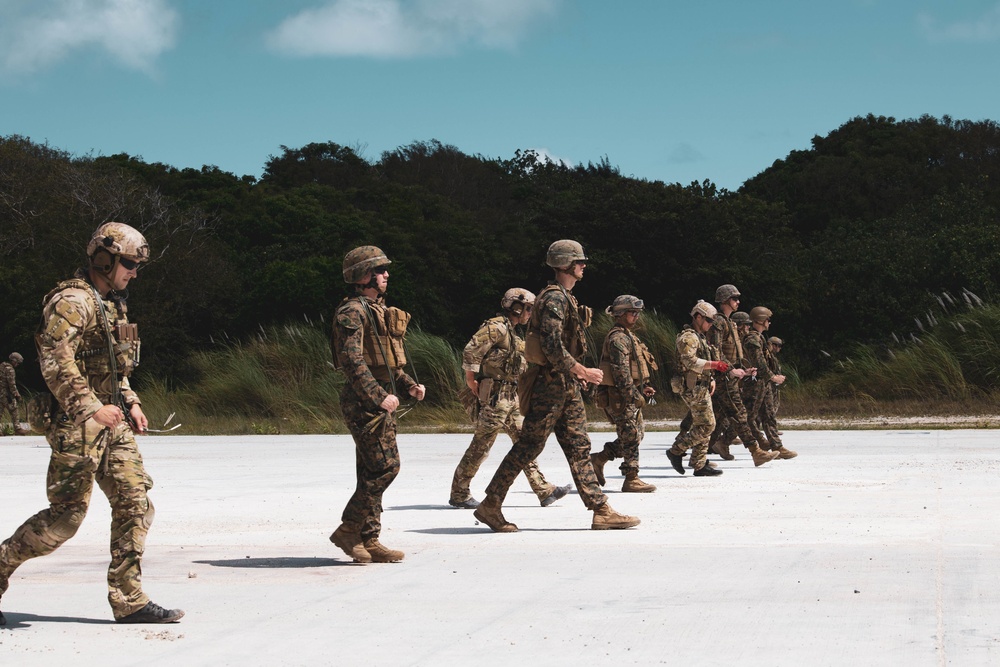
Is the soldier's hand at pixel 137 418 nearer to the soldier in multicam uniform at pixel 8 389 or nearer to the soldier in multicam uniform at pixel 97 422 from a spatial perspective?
the soldier in multicam uniform at pixel 97 422

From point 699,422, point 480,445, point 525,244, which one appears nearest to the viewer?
point 480,445

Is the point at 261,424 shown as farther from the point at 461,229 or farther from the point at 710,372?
the point at 461,229

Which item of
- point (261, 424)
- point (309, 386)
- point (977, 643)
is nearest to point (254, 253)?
point (309, 386)

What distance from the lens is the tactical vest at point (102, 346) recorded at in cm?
660

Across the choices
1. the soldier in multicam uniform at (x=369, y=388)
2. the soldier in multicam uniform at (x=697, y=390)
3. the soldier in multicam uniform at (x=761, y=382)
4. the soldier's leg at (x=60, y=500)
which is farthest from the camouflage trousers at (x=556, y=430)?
the soldier in multicam uniform at (x=761, y=382)

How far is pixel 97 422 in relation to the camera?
6.51m

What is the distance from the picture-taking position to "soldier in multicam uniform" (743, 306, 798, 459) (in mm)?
16266

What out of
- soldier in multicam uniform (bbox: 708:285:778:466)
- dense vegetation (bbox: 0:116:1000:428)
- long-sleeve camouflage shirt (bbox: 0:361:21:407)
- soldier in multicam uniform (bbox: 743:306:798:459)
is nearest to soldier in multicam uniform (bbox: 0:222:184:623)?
soldier in multicam uniform (bbox: 708:285:778:466)

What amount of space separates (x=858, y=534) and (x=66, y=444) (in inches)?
212

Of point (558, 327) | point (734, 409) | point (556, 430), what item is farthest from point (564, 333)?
point (734, 409)

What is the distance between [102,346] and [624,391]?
21.4 feet

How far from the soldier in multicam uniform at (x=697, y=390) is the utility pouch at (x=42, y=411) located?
27.9 feet

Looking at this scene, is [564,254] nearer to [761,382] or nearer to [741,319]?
[761,382]

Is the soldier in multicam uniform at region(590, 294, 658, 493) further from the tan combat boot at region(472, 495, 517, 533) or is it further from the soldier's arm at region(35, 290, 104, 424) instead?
the soldier's arm at region(35, 290, 104, 424)
